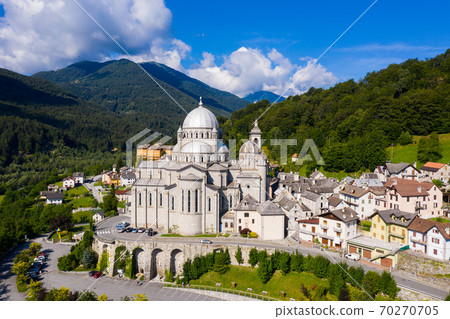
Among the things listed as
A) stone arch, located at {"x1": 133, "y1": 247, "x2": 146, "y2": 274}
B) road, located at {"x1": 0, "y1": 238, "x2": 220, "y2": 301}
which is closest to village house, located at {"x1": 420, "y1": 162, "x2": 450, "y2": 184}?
road, located at {"x1": 0, "y1": 238, "x2": 220, "y2": 301}

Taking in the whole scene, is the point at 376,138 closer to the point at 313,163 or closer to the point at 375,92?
the point at 313,163

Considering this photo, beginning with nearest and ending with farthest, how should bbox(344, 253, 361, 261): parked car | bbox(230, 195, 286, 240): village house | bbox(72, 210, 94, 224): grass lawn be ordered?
bbox(344, 253, 361, 261): parked car → bbox(230, 195, 286, 240): village house → bbox(72, 210, 94, 224): grass lawn

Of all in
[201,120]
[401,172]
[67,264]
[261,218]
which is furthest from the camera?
[401,172]

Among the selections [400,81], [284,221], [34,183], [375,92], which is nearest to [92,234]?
Answer: [284,221]

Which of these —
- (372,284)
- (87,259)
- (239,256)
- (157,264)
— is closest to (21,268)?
(87,259)

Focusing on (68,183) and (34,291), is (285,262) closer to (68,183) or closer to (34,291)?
(34,291)

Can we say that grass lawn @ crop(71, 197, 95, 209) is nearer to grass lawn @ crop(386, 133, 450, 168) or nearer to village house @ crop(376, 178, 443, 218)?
village house @ crop(376, 178, 443, 218)
